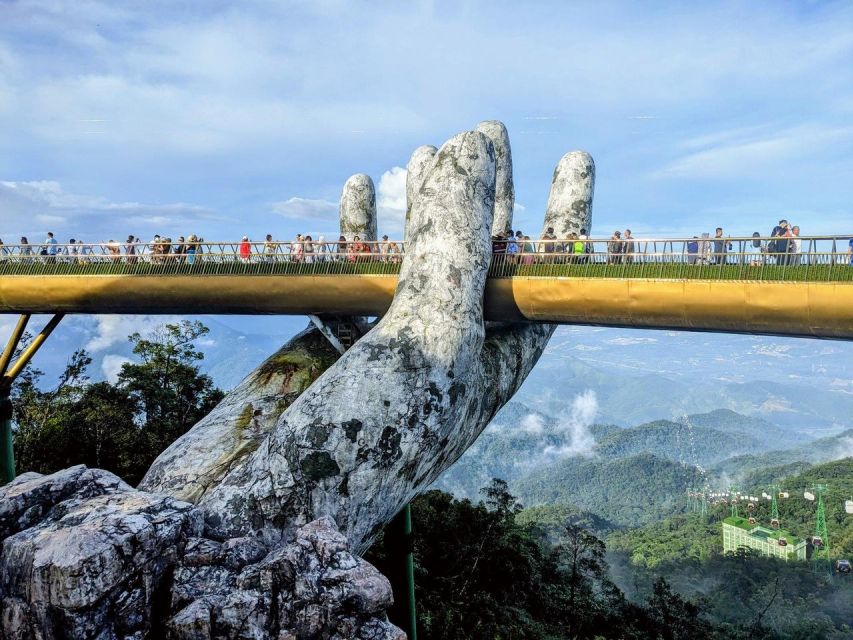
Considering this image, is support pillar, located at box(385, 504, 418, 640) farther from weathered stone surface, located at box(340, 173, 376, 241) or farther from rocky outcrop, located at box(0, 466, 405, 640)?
rocky outcrop, located at box(0, 466, 405, 640)

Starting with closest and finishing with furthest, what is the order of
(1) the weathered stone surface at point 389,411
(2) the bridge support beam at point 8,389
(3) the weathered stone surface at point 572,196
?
(1) the weathered stone surface at point 389,411
(2) the bridge support beam at point 8,389
(3) the weathered stone surface at point 572,196

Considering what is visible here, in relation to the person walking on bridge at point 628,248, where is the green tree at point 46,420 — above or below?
below

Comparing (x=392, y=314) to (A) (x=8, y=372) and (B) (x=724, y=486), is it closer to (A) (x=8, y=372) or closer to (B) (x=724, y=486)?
(A) (x=8, y=372)

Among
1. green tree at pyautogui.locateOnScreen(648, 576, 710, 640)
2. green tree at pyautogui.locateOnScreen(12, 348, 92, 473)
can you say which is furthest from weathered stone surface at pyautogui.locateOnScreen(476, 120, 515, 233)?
green tree at pyautogui.locateOnScreen(648, 576, 710, 640)

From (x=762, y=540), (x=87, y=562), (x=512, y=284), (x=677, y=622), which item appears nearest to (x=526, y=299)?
(x=512, y=284)

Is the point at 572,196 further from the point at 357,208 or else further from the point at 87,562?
the point at 87,562

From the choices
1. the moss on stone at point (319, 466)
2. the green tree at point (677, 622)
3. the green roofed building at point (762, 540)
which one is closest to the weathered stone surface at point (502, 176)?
the moss on stone at point (319, 466)

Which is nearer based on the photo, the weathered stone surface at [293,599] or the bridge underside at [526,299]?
the weathered stone surface at [293,599]

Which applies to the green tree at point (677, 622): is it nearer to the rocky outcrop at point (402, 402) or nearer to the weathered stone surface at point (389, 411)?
the rocky outcrop at point (402, 402)
